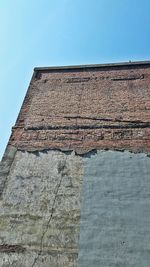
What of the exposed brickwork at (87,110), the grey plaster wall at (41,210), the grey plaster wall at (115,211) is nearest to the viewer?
the grey plaster wall at (115,211)

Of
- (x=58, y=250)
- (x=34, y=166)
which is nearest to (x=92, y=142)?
(x=34, y=166)

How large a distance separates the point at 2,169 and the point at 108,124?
2506 millimetres

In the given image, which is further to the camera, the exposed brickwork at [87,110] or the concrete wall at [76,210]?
the exposed brickwork at [87,110]

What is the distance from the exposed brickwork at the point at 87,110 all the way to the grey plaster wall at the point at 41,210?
491 millimetres

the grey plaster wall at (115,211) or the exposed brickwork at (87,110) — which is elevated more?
the exposed brickwork at (87,110)

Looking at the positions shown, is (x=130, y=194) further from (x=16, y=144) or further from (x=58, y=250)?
(x=16, y=144)

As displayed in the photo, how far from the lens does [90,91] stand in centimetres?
863

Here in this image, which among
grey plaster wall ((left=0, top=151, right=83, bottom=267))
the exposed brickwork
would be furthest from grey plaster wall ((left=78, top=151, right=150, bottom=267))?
the exposed brickwork

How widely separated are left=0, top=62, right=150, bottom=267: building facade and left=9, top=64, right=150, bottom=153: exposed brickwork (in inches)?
0.9

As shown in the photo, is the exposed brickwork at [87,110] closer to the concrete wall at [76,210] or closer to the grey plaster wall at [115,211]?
the concrete wall at [76,210]

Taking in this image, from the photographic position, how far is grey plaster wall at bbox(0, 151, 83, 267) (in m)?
5.70

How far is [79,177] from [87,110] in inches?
79.1

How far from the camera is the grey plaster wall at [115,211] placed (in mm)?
5574

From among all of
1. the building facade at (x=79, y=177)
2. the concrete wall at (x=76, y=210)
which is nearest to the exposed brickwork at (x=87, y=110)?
the building facade at (x=79, y=177)
